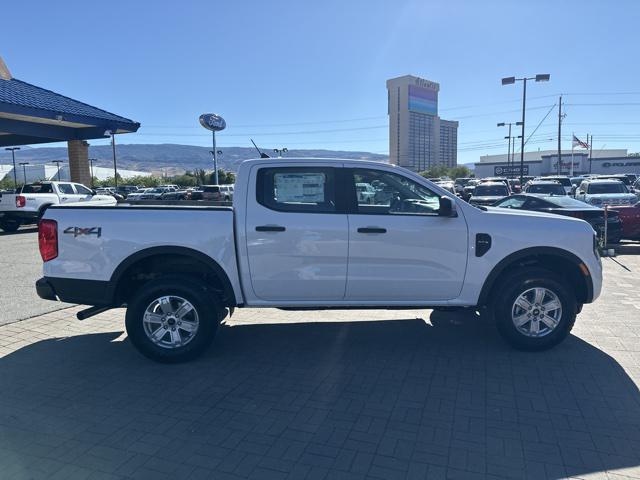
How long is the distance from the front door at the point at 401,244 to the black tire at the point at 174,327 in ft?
4.46

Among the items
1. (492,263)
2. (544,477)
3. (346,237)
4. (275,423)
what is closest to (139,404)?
(275,423)

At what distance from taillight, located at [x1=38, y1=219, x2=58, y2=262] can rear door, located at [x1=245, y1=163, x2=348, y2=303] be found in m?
1.83

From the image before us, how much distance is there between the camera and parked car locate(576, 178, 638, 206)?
15.9m

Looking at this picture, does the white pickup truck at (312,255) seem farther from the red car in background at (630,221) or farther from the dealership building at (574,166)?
the dealership building at (574,166)

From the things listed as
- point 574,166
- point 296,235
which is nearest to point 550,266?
point 296,235

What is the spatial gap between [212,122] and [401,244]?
104 ft

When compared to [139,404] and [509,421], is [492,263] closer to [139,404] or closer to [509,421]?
[509,421]

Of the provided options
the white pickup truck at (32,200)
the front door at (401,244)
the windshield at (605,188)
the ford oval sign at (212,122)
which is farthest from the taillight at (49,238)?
the ford oval sign at (212,122)

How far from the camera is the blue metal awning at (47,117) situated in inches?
667

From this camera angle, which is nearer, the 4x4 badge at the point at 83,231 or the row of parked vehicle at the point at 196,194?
the 4x4 badge at the point at 83,231

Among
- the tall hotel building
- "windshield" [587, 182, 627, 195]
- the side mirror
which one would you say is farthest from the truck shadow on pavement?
the tall hotel building

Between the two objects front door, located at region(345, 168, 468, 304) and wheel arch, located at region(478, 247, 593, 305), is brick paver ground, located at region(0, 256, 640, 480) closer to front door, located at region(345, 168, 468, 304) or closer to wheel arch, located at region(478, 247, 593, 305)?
wheel arch, located at region(478, 247, 593, 305)

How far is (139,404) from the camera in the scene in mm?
3910

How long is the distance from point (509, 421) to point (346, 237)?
2.05 m
